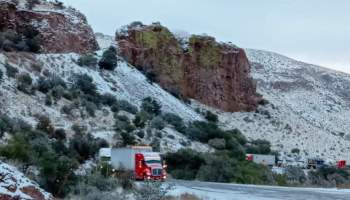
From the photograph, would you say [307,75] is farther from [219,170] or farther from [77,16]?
[219,170]

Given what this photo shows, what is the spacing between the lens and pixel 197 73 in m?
87.6

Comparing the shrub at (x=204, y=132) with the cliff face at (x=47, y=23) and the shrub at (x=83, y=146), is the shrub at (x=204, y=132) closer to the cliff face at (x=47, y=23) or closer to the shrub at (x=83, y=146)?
the cliff face at (x=47, y=23)

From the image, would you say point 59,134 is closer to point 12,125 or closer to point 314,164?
point 12,125

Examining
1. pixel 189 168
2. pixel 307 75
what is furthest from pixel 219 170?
pixel 307 75

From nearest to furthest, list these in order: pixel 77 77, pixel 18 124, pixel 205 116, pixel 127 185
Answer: pixel 127 185 → pixel 18 124 → pixel 77 77 → pixel 205 116

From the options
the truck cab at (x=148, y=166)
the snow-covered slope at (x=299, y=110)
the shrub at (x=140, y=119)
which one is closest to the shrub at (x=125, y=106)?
the shrub at (x=140, y=119)

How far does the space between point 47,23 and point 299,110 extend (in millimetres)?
56244

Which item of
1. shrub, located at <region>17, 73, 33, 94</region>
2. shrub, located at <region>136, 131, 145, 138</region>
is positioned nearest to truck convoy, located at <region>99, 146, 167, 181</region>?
shrub, located at <region>17, 73, 33, 94</region>

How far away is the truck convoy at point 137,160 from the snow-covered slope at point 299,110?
3791 centimetres

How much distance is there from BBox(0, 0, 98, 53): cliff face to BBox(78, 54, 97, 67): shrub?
1.40m

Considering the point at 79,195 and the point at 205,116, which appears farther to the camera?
the point at 205,116

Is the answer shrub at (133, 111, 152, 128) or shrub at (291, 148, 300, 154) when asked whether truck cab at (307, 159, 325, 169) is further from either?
shrub at (133, 111, 152, 128)

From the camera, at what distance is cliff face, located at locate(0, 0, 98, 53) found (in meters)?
69.6

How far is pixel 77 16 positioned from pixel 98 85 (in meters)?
10.6
